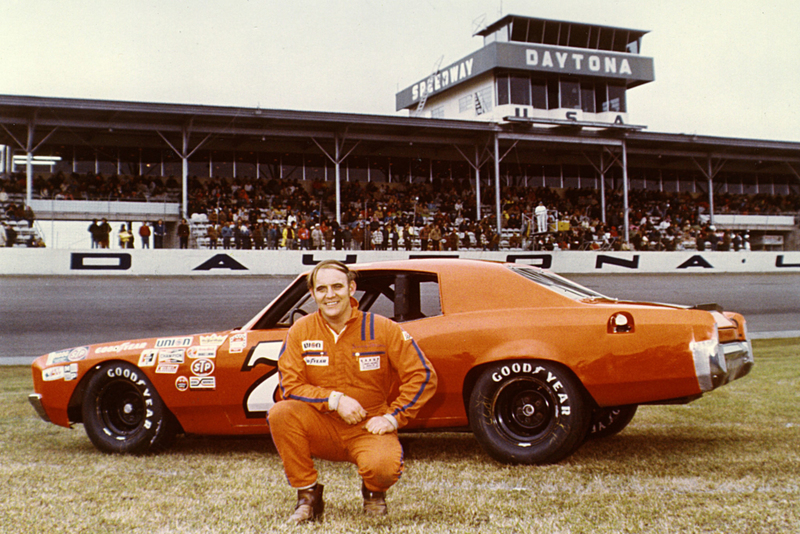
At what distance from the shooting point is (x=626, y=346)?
3.94 metres

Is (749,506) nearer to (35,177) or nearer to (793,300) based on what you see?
(793,300)

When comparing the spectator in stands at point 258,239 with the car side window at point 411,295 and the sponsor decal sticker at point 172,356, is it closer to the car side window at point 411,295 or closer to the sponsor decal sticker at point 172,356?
the sponsor decal sticker at point 172,356

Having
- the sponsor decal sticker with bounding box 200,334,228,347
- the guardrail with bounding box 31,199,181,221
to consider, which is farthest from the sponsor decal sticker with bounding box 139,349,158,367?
the guardrail with bounding box 31,199,181,221

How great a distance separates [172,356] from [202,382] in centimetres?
29

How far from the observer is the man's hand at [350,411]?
3.16 meters

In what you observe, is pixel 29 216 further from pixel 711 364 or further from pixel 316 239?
pixel 711 364

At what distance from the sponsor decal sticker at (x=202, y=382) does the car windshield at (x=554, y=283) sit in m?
2.06

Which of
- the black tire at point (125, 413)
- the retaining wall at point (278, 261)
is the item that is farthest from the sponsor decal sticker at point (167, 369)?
the retaining wall at point (278, 261)

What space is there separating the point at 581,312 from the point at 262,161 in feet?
91.4

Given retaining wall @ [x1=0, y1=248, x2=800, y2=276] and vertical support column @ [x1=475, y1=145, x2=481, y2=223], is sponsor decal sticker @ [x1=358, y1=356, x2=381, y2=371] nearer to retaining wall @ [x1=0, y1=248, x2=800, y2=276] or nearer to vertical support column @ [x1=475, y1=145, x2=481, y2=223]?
retaining wall @ [x1=0, y1=248, x2=800, y2=276]

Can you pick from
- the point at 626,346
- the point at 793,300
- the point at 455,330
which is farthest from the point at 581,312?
the point at 793,300

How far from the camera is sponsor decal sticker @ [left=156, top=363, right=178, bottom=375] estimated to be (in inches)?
186

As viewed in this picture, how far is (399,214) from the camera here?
85.8 ft

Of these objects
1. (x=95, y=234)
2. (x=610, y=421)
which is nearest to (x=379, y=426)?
(x=610, y=421)
